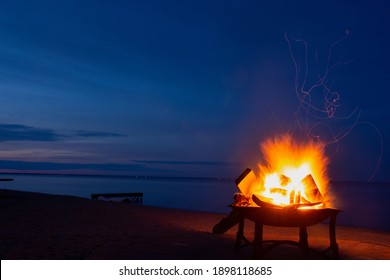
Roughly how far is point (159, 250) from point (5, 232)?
174 inches

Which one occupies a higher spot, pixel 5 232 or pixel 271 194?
pixel 271 194

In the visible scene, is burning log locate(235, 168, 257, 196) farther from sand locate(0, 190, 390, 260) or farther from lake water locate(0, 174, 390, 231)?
lake water locate(0, 174, 390, 231)

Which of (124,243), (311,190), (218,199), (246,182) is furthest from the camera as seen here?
(218,199)

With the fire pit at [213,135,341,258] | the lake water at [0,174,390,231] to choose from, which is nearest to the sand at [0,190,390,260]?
the fire pit at [213,135,341,258]

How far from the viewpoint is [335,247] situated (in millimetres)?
7402

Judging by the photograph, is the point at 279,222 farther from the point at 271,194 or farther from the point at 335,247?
the point at 335,247

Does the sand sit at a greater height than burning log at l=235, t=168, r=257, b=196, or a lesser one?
lesser

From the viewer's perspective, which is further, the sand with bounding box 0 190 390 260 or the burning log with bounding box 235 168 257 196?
the burning log with bounding box 235 168 257 196

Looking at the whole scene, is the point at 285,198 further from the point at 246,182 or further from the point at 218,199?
the point at 218,199

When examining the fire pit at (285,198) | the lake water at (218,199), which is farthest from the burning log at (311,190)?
the lake water at (218,199)

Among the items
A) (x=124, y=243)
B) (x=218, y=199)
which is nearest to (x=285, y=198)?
(x=124, y=243)

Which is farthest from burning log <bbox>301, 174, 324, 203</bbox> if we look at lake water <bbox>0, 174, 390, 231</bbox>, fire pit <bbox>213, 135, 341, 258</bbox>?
lake water <bbox>0, 174, 390, 231</bbox>

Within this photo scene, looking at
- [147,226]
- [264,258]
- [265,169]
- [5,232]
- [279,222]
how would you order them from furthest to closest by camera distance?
1. [147,226]
2. [5,232]
3. [265,169]
4. [264,258]
5. [279,222]
